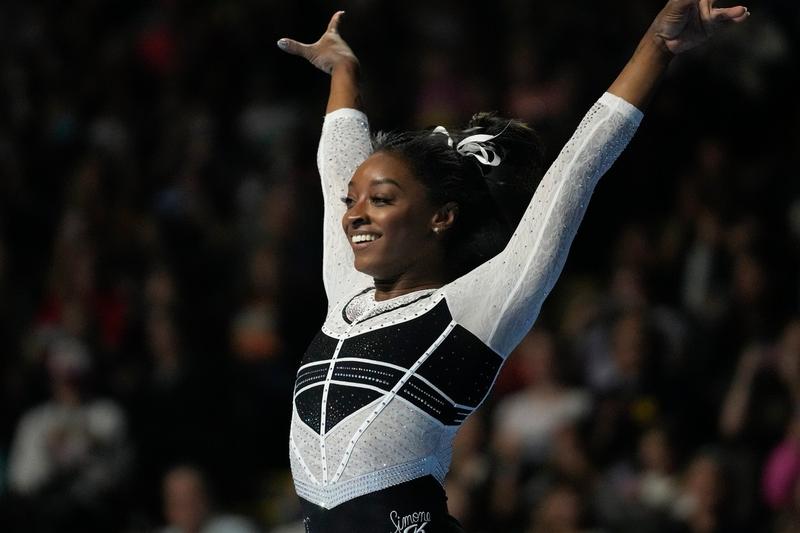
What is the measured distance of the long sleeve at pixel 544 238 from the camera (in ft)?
11.0

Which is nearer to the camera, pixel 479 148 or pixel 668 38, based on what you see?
pixel 668 38

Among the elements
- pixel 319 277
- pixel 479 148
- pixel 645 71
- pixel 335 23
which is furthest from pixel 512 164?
pixel 319 277

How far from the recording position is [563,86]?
327 inches

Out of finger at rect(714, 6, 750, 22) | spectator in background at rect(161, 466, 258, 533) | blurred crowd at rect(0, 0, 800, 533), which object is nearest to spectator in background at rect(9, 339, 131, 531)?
blurred crowd at rect(0, 0, 800, 533)

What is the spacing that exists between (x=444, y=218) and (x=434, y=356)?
1.29 ft

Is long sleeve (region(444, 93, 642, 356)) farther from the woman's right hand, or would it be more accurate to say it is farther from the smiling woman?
the woman's right hand

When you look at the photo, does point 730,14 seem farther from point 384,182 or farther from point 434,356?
point 434,356

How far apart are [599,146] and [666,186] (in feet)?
15.0

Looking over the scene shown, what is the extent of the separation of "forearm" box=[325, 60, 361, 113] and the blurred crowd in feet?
8.78

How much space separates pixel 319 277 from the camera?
818 centimetres

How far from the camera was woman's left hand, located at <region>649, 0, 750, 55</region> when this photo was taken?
331 centimetres

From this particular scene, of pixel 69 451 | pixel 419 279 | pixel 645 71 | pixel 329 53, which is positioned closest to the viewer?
pixel 645 71

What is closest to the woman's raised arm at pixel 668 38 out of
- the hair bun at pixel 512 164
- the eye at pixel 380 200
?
the hair bun at pixel 512 164

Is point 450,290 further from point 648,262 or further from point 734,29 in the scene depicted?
point 734,29
